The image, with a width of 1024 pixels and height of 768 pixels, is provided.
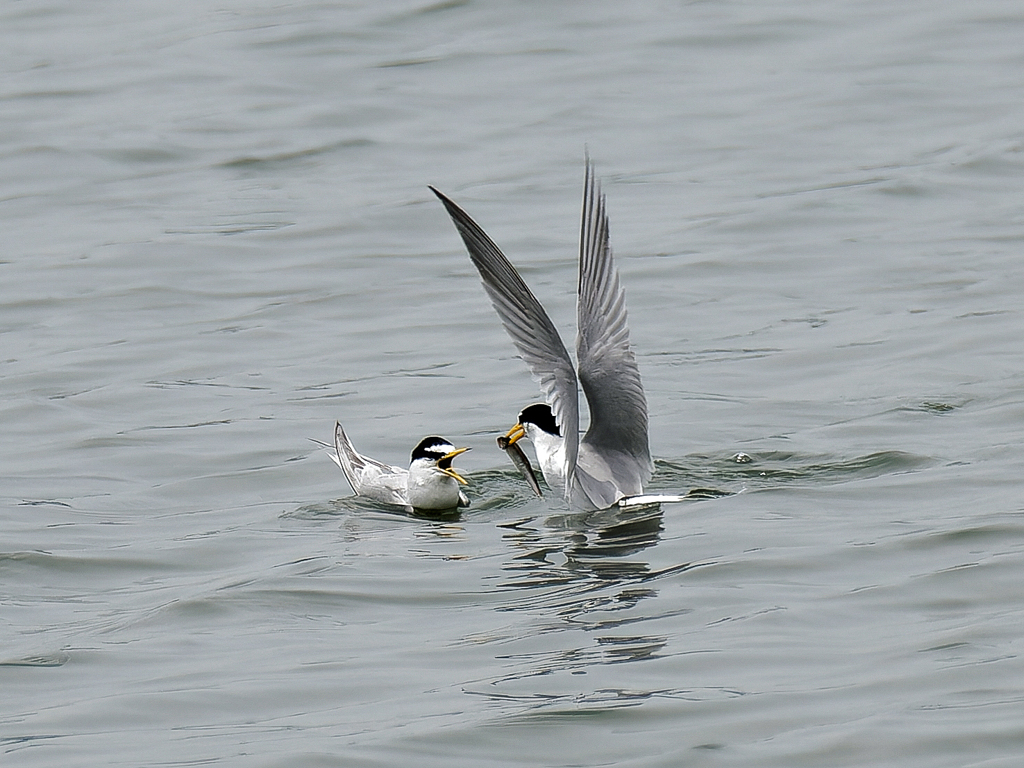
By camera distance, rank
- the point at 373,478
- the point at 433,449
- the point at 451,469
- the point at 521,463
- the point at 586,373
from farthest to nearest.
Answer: the point at 521,463
the point at 373,478
the point at 451,469
the point at 433,449
the point at 586,373

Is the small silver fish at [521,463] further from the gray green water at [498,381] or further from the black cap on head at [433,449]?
the black cap on head at [433,449]

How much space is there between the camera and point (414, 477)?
414 inches

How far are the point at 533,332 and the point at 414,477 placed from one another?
137 cm

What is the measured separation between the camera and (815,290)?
1468cm

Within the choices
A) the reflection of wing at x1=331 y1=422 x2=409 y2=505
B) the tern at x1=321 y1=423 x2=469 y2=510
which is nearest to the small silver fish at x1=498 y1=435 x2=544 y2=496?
the tern at x1=321 y1=423 x2=469 y2=510

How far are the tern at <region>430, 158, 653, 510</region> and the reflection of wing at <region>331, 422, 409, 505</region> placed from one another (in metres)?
0.78

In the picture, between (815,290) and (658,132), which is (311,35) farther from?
(815,290)

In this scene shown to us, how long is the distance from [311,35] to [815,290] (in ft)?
40.3

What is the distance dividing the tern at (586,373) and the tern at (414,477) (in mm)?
430

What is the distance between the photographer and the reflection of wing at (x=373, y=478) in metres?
10.6

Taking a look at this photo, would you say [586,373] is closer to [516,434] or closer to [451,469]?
[516,434]

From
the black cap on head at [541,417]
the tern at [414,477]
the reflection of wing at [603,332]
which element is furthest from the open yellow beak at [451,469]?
the reflection of wing at [603,332]

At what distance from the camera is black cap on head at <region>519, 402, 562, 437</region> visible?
10555mm

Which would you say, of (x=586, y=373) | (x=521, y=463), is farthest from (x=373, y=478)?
(x=586, y=373)
